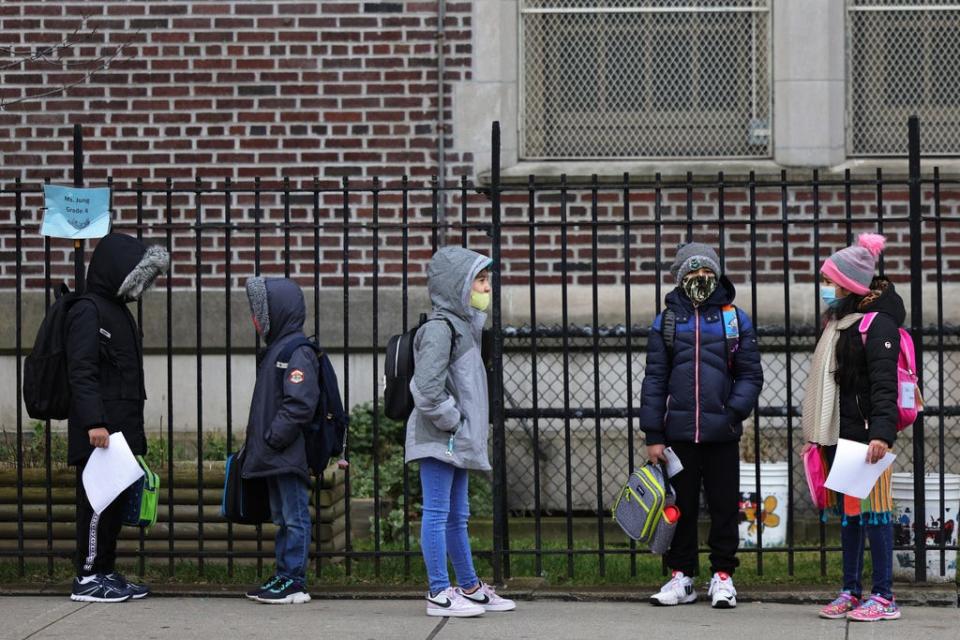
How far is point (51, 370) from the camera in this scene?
22.4ft

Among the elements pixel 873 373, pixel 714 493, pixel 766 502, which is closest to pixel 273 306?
pixel 714 493

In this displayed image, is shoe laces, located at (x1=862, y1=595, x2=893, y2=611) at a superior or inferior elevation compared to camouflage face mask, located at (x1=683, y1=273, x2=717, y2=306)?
inferior

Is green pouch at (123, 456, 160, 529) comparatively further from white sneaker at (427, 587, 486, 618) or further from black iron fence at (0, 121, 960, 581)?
black iron fence at (0, 121, 960, 581)

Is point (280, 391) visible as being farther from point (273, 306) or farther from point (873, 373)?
point (873, 373)

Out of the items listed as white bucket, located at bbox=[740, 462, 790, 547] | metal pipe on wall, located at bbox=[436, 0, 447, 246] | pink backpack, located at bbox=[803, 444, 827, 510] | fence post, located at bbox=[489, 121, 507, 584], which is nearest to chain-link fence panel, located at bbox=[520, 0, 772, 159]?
metal pipe on wall, located at bbox=[436, 0, 447, 246]

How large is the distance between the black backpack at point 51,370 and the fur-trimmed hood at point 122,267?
10 centimetres

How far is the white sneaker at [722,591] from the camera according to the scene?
683cm

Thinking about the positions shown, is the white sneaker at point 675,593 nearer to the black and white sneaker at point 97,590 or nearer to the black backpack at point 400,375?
the black backpack at point 400,375

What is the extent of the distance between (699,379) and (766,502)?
2176 mm

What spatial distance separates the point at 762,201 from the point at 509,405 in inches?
81.3

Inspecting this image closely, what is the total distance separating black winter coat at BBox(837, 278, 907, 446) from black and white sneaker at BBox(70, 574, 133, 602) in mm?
3364

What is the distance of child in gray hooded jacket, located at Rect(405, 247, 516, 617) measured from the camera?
21.2 feet

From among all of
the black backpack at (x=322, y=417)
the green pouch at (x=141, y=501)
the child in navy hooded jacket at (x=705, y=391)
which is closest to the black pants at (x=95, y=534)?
the green pouch at (x=141, y=501)

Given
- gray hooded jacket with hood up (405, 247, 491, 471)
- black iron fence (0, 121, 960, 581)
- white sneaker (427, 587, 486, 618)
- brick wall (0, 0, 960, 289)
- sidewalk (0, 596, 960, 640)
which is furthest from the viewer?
brick wall (0, 0, 960, 289)
